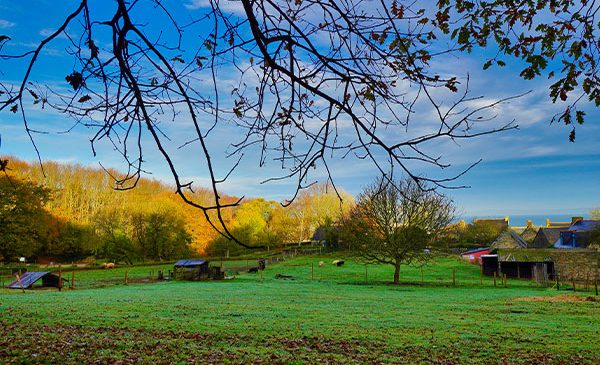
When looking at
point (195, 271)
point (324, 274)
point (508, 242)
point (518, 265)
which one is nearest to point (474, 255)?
point (508, 242)

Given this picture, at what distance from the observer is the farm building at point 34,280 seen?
31.1 m

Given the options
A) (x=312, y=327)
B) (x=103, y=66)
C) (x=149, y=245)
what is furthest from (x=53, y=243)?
(x=103, y=66)

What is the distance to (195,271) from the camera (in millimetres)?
41000

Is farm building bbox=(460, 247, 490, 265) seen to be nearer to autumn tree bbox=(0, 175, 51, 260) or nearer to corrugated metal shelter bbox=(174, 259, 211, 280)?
corrugated metal shelter bbox=(174, 259, 211, 280)

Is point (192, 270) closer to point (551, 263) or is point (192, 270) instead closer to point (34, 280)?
point (34, 280)

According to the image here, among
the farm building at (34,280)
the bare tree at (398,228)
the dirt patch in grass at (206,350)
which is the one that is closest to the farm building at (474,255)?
the bare tree at (398,228)

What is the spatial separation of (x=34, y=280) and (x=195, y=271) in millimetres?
12658

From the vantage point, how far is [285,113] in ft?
15.6

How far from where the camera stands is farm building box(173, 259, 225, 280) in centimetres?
4056

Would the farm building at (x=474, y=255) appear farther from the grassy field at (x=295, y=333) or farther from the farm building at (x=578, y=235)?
the grassy field at (x=295, y=333)

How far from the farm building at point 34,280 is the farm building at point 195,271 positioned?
941 centimetres

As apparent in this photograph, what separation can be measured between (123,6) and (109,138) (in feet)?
3.85

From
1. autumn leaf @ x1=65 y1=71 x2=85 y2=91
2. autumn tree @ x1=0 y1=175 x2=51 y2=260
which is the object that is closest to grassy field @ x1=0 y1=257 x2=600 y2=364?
autumn leaf @ x1=65 y1=71 x2=85 y2=91

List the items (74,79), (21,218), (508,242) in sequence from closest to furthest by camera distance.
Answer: (74,79)
(21,218)
(508,242)
